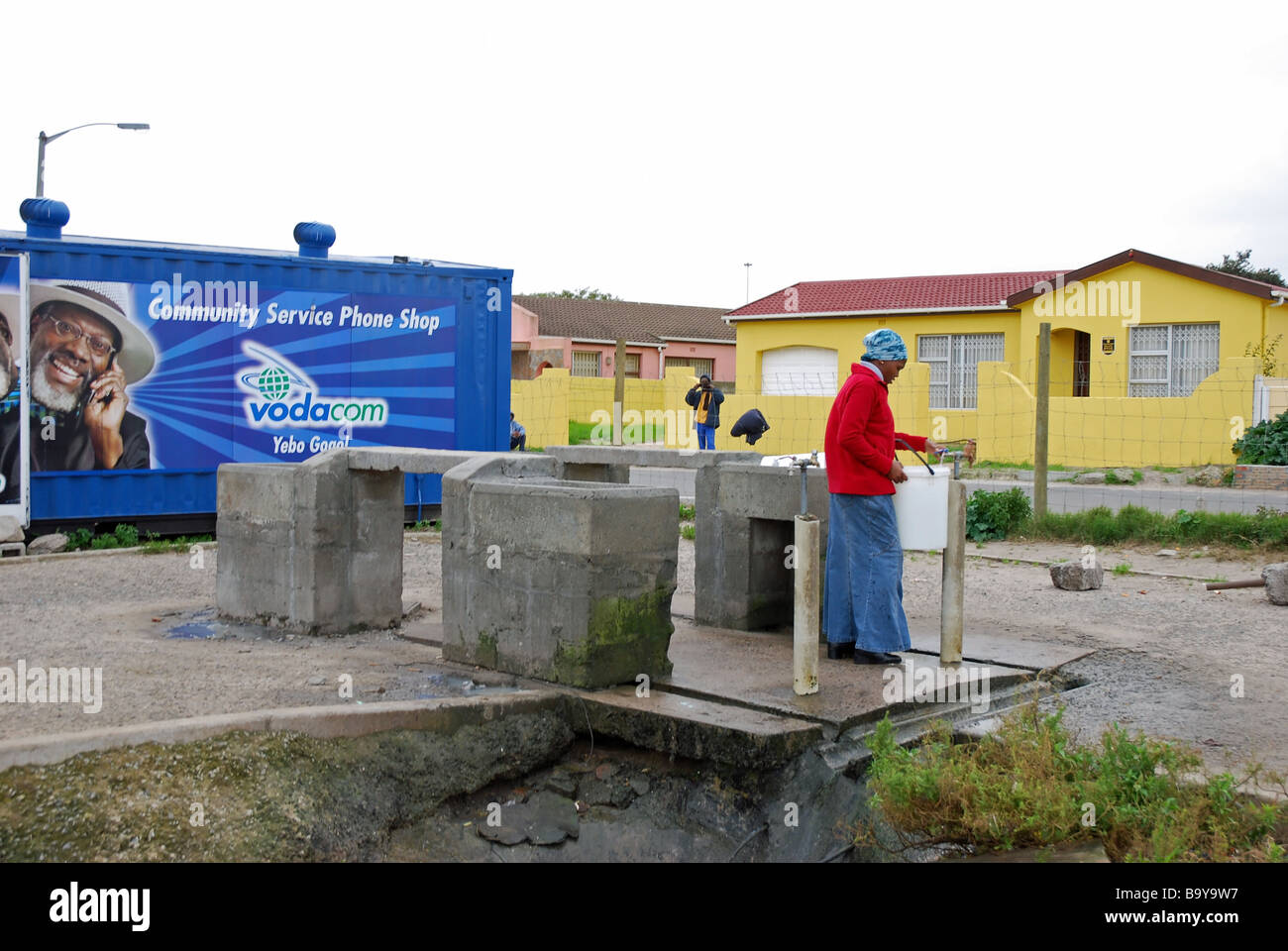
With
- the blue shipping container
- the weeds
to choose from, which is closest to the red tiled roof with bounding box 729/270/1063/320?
the weeds

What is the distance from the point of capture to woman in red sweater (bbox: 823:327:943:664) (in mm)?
6500

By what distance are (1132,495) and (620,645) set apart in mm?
13145

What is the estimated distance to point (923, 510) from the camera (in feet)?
21.5

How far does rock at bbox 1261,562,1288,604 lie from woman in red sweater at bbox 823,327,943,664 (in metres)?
3.78

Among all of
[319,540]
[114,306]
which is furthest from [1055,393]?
[319,540]

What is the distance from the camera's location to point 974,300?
29.2 m

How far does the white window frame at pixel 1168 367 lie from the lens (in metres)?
25.0

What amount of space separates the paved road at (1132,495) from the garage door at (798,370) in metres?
11.1

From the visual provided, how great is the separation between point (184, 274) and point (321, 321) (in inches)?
59.4

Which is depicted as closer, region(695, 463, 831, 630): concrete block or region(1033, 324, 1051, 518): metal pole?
region(695, 463, 831, 630): concrete block

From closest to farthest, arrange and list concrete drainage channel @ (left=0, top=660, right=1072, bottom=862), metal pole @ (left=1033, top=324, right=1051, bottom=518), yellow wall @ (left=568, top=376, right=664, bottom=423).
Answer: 1. concrete drainage channel @ (left=0, top=660, right=1072, bottom=862)
2. metal pole @ (left=1033, top=324, right=1051, bottom=518)
3. yellow wall @ (left=568, top=376, right=664, bottom=423)

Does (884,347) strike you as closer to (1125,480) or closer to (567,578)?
(567,578)

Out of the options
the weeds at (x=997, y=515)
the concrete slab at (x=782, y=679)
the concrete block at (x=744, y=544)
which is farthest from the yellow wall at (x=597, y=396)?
the concrete slab at (x=782, y=679)

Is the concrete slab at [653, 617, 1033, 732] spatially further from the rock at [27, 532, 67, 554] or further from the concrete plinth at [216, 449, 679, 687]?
the rock at [27, 532, 67, 554]
